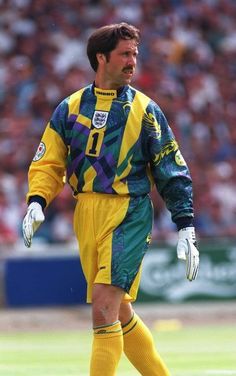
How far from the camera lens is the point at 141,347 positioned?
7.16 meters

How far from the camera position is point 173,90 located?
1889 centimetres

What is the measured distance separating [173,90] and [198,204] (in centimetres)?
243

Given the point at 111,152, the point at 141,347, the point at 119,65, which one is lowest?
the point at 141,347

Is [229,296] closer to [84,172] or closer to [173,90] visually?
[173,90]

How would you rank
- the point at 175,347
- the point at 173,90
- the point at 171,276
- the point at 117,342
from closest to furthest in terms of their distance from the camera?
the point at 117,342 → the point at 175,347 → the point at 171,276 → the point at 173,90

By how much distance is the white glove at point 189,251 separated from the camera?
22.7 feet

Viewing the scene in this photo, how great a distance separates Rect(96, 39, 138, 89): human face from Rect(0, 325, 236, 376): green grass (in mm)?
2849

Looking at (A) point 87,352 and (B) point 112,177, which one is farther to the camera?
(A) point 87,352

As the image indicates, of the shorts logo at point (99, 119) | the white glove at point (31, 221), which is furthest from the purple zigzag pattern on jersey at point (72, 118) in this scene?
the white glove at point (31, 221)

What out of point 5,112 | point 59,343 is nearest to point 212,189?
point 5,112

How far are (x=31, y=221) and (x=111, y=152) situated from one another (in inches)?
25.1

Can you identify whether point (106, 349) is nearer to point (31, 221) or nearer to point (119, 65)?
point (31, 221)

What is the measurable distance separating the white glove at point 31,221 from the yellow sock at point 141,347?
0.85 m

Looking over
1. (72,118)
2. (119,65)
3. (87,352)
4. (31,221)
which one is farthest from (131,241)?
(87,352)
